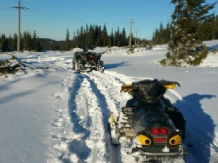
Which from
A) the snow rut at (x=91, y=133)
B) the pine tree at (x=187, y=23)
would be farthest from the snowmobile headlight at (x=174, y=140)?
the pine tree at (x=187, y=23)

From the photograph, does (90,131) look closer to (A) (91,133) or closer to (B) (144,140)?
(A) (91,133)

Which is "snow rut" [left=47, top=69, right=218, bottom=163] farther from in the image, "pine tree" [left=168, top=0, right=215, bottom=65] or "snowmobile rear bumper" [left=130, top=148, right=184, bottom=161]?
"pine tree" [left=168, top=0, right=215, bottom=65]

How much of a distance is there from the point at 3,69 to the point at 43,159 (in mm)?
8062

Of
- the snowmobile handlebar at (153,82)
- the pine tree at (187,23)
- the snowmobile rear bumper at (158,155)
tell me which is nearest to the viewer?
the snowmobile rear bumper at (158,155)

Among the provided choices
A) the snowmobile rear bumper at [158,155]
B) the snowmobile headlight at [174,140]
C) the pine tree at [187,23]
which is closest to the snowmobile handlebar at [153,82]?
the snowmobile headlight at [174,140]

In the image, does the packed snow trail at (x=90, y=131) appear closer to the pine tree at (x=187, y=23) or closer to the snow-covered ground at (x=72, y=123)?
the snow-covered ground at (x=72, y=123)

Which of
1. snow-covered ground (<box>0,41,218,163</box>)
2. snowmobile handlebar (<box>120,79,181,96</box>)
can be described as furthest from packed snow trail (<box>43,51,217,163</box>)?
snowmobile handlebar (<box>120,79,181,96</box>)

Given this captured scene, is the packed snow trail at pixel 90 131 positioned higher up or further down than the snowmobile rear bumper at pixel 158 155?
further down

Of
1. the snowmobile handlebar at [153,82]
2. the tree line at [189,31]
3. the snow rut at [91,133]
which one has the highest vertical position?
the tree line at [189,31]

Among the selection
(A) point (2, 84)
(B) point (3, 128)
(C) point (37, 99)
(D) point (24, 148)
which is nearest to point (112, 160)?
(D) point (24, 148)

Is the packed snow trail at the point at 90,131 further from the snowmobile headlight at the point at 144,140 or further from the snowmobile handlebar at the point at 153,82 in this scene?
the snowmobile handlebar at the point at 153,82

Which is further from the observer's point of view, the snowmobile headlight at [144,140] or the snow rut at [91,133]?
the snow rut at [91,133]

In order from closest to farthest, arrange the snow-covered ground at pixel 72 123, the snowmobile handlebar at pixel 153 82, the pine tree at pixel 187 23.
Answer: the snow-covered ground at pixel 72 123
the snowmobile handlebar at pixel 153 82
the pine tree at pixel 187 23

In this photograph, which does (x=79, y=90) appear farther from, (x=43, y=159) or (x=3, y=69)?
(x=43, y=159)
